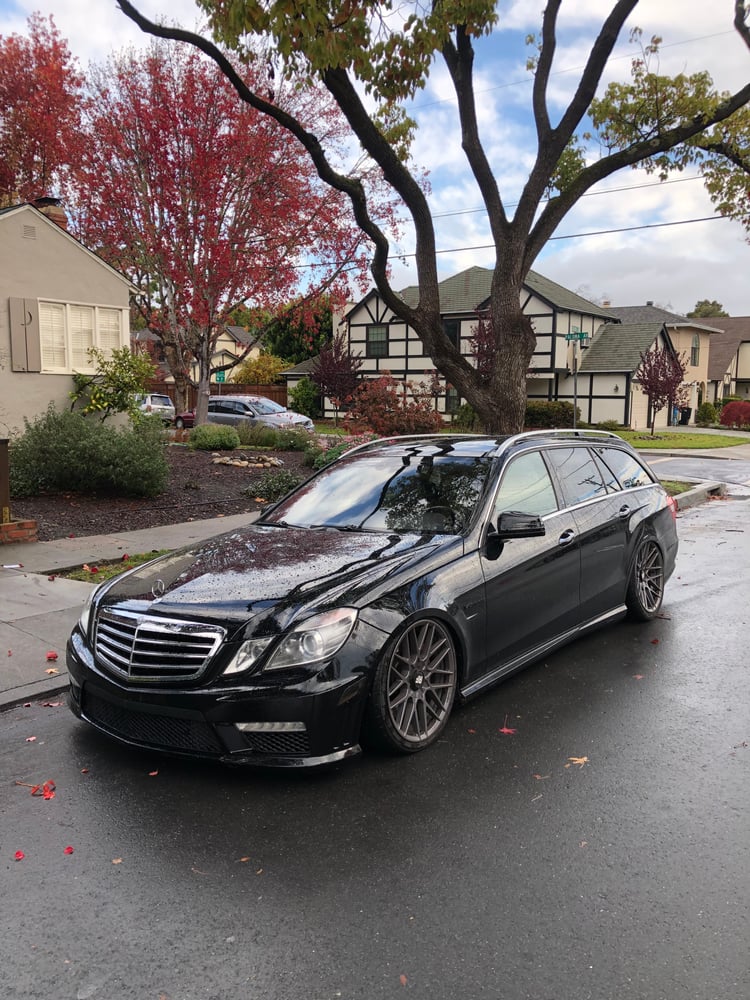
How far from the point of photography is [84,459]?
38.4ft

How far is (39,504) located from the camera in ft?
36.9

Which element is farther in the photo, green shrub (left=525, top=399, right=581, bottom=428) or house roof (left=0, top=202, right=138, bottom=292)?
green shrub (left=525, top=399, right=581, bottom=428)

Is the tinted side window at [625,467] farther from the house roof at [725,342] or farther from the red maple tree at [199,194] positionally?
the house roof at [725,342]

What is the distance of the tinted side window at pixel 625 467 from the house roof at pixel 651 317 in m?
41.8

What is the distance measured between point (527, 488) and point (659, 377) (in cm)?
3267

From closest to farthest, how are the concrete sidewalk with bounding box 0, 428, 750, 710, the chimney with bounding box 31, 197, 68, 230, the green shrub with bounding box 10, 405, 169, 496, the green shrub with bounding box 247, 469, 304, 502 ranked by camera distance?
the concrete sidewalk with bounding box 0, 428, 750, 710 < the green shrub with bounding box 10, 405, 169, 496 < the green shrub with bounding box 247, 469, 304, 502 < the chimney with bounding box 31, 197, 68, 230

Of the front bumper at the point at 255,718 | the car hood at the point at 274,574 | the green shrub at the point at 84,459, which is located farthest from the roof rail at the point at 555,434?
the green shrub at the point at 84,459

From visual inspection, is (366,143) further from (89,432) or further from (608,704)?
(608,704)

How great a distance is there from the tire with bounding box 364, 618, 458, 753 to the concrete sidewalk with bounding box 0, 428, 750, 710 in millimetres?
2355

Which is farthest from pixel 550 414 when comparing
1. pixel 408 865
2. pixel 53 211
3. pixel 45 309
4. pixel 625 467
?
pixel 408 865

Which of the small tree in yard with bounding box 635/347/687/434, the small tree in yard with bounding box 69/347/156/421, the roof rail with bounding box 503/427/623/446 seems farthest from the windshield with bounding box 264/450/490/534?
the small tree in yard with bounding box 635/347/687/434

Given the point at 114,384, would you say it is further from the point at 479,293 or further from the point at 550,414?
the point at 479,293

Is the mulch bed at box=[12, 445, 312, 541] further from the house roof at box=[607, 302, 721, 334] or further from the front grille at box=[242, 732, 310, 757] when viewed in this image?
the house roof at box=[607, 302, 721, 334]

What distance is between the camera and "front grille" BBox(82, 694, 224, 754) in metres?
3.66
